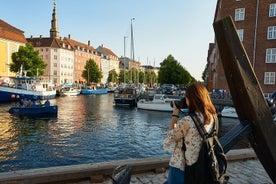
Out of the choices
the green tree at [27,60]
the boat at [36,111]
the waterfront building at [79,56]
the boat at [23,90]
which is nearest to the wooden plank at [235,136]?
the boat at [36,111]

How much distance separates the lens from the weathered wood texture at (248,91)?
123 inches

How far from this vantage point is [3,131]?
1936 centimetres

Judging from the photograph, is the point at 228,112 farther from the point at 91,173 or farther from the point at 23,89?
the point at 23,89

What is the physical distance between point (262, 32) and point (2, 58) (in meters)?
59.3

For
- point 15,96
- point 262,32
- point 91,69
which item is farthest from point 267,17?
point 91,69

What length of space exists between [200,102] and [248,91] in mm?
776

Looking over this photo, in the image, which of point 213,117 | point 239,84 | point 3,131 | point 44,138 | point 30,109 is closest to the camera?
point 213,117

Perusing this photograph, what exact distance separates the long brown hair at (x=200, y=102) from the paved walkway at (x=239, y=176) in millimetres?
3011

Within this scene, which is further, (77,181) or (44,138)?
(44,138)

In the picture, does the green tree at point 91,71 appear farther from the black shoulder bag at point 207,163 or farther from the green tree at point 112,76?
the black shoulder bag at point 207,163

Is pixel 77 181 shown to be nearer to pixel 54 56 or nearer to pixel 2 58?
pixel 2 58

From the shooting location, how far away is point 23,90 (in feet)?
154

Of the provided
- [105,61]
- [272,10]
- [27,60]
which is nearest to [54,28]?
[105,61]

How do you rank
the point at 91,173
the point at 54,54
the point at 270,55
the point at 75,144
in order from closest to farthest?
the point at 91,173 < the point at 75,144 < the point at 270,55 < the point at 54,54
